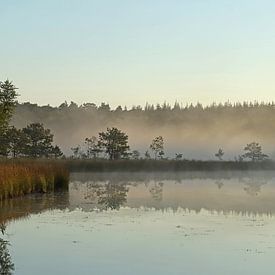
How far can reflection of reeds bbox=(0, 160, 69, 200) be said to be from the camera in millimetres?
18645

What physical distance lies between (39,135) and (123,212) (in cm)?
3425

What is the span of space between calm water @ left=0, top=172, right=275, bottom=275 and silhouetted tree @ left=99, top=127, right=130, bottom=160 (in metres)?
36.9

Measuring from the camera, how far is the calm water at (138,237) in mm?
8703

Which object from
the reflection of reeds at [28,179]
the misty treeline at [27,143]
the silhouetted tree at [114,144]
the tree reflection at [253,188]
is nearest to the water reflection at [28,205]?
the reflection of reeds at [28,179]

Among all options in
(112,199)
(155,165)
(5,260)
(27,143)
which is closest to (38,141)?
(27,143)

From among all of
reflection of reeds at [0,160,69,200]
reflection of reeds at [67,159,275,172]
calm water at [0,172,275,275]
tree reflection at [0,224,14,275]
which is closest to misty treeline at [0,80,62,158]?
reflection of reeds at [67,159,275,172]

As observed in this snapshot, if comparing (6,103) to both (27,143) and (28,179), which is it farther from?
(27,143)

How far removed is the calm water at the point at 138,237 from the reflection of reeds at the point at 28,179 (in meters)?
0.68

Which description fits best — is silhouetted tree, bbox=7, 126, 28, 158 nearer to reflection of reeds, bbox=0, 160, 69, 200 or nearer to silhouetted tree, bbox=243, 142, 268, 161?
reflection of reeds, bbox=0, 160, 69, 200

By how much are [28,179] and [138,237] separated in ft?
34.3

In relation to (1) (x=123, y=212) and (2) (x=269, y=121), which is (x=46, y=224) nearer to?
(1) (x=123, y=212)

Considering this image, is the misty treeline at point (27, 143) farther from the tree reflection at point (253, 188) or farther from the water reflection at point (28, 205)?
the water reflection at point (28, 205)

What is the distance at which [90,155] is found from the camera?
61469 millimetres

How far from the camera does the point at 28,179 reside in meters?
21.1
